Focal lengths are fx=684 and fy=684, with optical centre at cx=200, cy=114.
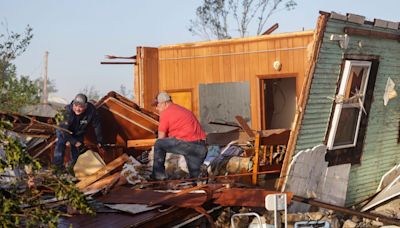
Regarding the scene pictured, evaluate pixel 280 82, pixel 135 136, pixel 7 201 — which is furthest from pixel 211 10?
pixel 7 201

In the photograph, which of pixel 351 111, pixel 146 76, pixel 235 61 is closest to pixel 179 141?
pixel 351 111

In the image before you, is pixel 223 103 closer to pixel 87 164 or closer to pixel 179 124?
pixel 87 164

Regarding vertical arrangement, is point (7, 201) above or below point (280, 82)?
below

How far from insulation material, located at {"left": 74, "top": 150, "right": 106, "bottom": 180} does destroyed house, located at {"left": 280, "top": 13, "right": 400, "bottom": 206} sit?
9.80ft

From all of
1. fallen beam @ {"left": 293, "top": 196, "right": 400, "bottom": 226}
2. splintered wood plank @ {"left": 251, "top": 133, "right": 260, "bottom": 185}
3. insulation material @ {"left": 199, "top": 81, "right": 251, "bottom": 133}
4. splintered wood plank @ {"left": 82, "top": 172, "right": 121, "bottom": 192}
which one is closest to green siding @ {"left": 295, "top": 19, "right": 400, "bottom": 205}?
splintered wood plank @ {"left": 251, "top": 133, "right": 260, "bottom": 185}

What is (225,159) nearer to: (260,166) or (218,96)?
(260,166)

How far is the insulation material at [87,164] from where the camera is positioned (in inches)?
437

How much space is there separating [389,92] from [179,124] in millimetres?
4859

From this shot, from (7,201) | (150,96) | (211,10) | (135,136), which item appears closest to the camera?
(7,201)

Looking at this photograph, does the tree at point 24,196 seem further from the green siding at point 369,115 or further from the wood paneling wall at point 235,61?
the wood paneling wall at point 235,61

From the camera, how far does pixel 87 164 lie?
11156 millimetres

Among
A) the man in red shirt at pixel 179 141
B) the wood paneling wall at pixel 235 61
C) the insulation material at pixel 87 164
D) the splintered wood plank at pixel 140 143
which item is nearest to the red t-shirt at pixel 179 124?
the man in red shirt at pixel 179 141

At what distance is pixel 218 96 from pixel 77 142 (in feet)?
Answer: 18.6

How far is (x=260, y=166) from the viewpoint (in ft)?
34.2
